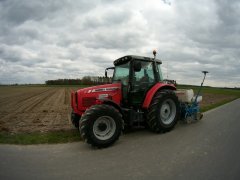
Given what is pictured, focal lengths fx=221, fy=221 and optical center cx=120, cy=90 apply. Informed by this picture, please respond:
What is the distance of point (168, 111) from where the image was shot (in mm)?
7840

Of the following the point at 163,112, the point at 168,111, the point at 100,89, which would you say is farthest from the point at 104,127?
the point at 168,111

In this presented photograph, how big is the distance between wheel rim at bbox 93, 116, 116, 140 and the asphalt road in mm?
364

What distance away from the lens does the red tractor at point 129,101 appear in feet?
19.4

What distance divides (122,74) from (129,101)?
968mm

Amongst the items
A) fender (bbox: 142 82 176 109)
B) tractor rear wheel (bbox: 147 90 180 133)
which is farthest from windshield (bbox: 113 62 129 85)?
tractor rear wheel (bbox: 147 90 180 133)

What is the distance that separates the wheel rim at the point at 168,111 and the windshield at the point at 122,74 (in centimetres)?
159

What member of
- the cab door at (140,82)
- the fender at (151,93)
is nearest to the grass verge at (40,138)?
the cab door at (140,82)

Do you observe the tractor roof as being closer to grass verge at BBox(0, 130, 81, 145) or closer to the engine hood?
the engine hood

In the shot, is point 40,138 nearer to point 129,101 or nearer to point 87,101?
point 87,101

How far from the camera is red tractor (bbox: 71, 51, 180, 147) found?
5.91 metres

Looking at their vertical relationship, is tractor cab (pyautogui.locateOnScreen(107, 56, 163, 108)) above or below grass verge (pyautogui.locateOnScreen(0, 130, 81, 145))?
above

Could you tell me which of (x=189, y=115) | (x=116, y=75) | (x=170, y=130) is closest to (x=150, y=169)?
(x=170, y=130)

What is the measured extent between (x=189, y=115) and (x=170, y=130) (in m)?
1.73

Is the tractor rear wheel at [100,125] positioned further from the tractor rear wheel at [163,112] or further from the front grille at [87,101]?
the tractor rear wheel at [163,112]
